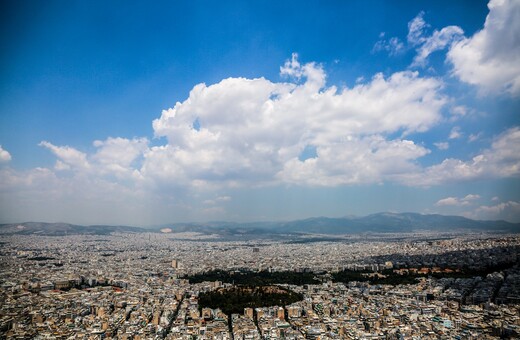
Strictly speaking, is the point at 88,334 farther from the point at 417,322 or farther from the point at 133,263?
the point at 133,263

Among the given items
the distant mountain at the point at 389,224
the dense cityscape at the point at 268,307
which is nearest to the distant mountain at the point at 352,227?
the distant mountain at the point at 389,224

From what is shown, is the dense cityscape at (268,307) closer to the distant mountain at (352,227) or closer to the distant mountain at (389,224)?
the distant mountain at (352,227)

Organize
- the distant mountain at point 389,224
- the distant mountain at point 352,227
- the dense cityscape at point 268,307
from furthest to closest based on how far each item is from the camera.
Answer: the distant mountain at point 389,224
the distant mountain at point 352,227
the dense cityscape at point 268,307

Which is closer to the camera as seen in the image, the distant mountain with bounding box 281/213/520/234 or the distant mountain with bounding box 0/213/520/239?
the distant mountain with bounding box 0/213/520/239

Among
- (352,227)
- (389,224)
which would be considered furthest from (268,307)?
(389,224)

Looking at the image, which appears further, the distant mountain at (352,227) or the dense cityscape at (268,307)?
the distant mountain at (352,227)

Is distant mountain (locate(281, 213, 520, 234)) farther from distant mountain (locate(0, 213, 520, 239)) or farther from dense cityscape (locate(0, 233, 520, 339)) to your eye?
dense cityscape (locate(0, 233, 520, 339))

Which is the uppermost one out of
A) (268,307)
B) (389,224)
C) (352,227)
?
(389,224)

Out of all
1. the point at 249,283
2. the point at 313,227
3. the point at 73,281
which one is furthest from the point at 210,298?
the point at 313,227

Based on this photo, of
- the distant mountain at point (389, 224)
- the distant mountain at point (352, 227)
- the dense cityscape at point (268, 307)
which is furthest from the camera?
the distant mountain at point (389, 224)

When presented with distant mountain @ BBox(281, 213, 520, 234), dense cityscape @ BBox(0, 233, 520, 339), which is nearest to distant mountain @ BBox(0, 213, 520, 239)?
distant mountain @ BBox(281, 213, 520, 234)

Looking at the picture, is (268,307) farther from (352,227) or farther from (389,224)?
(389,224)
